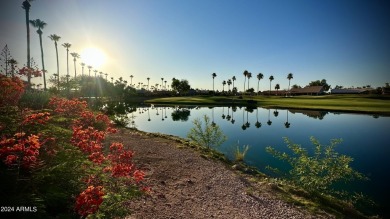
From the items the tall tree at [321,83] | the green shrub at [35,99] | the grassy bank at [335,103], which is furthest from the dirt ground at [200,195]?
the tall tree at [321,83]

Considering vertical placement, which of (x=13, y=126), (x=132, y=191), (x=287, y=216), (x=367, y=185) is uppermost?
(x=13, y=126)

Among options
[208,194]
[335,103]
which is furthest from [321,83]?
[208,194]

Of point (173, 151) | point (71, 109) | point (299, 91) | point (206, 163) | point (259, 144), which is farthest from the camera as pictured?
point (299, 91)

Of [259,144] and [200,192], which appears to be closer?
[200,192]

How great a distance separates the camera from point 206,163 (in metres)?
15.2

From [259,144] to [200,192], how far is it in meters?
15.1

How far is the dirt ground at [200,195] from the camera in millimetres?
8688

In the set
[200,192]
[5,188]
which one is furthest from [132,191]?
[200,192]

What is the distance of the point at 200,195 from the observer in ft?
33.4

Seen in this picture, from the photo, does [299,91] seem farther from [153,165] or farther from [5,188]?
[5,188]

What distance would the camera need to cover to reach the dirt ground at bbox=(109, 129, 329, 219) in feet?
28.5

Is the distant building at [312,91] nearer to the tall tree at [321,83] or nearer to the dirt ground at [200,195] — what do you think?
the tall tree at [321,83]

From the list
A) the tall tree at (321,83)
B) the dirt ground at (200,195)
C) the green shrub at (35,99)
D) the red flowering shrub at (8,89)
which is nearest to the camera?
the red flowering shrub at (8,89)

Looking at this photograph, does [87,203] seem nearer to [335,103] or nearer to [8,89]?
[8,89]
